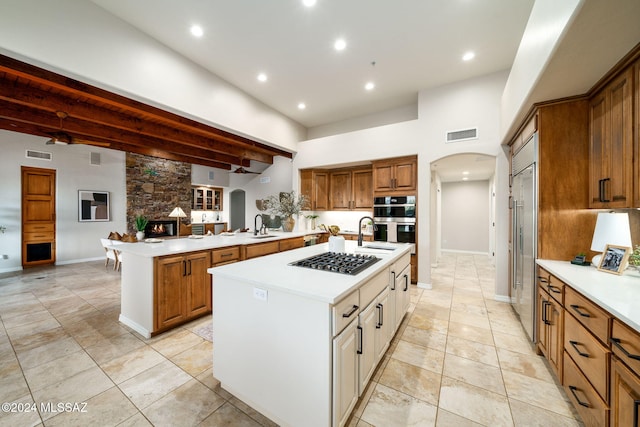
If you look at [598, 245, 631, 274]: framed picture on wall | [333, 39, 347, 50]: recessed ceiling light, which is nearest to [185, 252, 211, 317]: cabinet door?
[333, 39, 347, 50]: recessed ceiling light

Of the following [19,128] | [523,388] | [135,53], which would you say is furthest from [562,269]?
[19,128]

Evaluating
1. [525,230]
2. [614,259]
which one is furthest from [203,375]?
[525,230]

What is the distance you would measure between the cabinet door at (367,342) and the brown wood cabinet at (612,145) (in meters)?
1.88

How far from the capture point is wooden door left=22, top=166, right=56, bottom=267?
18.2ft

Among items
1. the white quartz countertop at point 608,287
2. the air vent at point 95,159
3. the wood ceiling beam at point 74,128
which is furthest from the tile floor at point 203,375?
the air vent at point 95,159

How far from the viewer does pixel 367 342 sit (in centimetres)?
160

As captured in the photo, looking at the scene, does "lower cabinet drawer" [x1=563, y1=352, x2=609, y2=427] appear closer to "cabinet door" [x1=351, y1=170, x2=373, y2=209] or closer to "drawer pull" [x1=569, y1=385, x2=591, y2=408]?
"drawer pull" [x1=569, y1=385, x2=591, y2=408]

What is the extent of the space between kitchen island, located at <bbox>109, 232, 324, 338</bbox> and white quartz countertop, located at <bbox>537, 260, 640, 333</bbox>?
3.28m

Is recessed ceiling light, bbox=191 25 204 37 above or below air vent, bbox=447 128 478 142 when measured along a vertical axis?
above

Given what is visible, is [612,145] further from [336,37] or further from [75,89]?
[75,89]

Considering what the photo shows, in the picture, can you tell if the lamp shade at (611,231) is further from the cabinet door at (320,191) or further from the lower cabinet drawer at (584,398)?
the cabinet door at (320,191)

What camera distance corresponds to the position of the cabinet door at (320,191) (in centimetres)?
571

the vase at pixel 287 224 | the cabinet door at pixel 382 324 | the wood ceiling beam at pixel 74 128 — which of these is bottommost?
the cabinet door at pixel 382 324

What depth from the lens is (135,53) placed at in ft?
9.76
